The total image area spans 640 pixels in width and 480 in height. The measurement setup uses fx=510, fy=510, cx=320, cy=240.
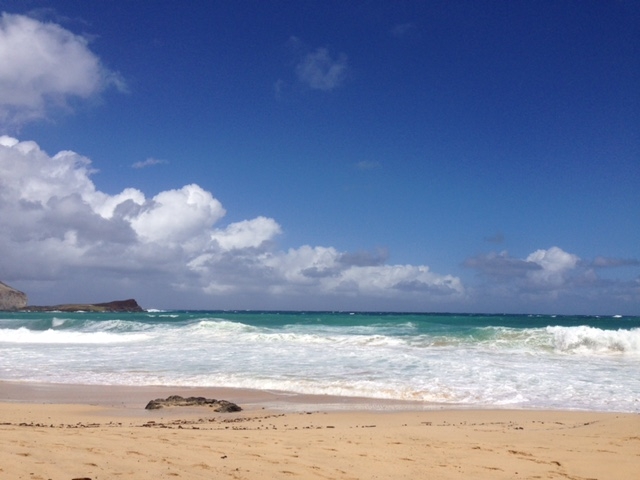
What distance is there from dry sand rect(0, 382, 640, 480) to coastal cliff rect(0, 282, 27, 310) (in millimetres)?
109657

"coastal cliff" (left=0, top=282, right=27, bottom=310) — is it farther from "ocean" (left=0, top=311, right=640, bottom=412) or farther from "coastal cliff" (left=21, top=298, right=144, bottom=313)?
"ocean" (left=0, top=311, right=640, bottom=412)

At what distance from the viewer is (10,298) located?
105000 millimetres

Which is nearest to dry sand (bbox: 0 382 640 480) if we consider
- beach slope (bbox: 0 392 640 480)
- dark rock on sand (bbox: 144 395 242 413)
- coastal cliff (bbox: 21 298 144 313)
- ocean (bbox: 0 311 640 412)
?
beach slope (bbox: 0 392 640 480)

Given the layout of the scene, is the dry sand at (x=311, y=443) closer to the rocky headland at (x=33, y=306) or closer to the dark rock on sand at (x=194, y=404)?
the dark rock on sand at (x=194, y=404)

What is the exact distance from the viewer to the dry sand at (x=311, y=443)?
4.89m

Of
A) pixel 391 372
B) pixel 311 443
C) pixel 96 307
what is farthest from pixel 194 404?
pixel 96 307

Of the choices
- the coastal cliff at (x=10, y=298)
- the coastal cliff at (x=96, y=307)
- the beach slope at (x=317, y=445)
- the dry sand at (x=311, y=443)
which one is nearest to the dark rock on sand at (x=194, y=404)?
the dry sand at (x=311, y=443)

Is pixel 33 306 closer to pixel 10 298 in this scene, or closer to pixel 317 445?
pixel 10 298

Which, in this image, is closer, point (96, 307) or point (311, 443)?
point (311, 443)

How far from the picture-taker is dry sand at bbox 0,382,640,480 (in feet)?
16.1

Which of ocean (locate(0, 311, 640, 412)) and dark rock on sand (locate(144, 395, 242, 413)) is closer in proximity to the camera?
dark rock on sand (locate(144, 395, 242, 413))

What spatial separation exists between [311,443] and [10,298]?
117760 millimetres

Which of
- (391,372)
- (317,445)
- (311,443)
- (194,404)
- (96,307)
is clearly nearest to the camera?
(317,445)

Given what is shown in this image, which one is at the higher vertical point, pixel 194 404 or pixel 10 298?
pixel 10 298
